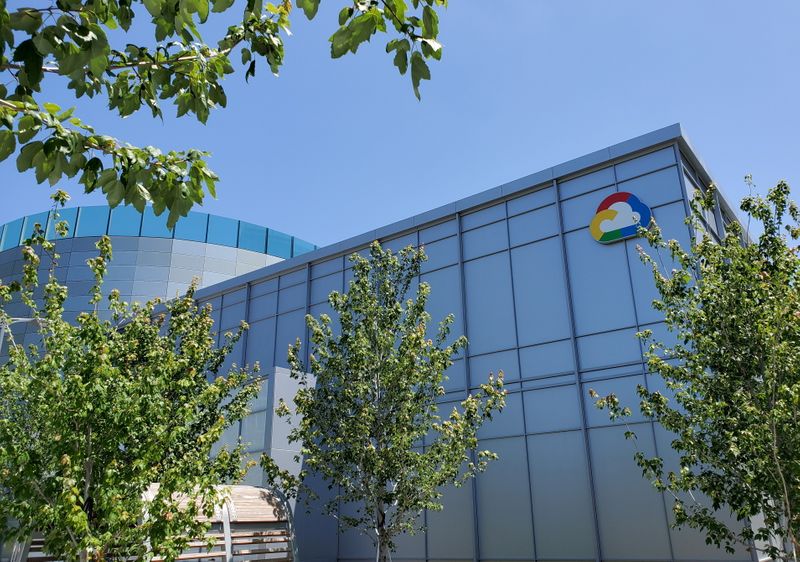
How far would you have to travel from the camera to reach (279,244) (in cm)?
4038

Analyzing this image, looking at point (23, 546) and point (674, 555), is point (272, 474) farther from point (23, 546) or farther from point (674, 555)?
point (674, 555)

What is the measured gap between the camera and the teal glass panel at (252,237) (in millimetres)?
38531

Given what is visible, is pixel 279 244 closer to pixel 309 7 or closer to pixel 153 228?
pixel 153 228

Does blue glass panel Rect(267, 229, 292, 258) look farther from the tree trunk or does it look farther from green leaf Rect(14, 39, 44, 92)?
green leaf Rect(14, 39, 44, 92)

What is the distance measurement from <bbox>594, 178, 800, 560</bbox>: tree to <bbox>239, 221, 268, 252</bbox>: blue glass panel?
3014cm

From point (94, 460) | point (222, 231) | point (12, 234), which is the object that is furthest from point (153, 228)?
point (94, 460)

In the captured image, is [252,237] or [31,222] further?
[31,222]

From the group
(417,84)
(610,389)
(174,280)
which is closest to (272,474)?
(610,389)

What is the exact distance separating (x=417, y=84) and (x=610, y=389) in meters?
14.8

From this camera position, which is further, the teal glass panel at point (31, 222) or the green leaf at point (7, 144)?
the teal glass panel at point (31, 222)

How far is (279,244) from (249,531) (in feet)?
90.7

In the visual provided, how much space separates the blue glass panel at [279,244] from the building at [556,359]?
67.3 ft

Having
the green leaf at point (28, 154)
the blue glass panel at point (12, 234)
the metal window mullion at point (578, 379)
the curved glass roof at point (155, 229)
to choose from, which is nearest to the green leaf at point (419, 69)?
the green leaf at point (28, 154)

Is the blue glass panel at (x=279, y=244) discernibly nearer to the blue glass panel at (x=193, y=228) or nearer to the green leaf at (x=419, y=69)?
the blue glass panel at (x=193, y=228)
